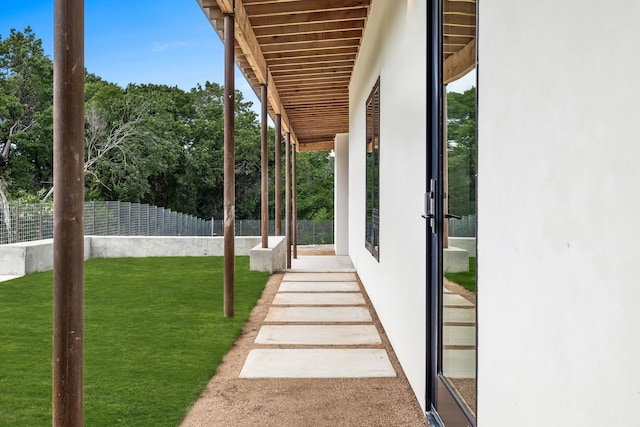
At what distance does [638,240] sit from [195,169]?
92.6ft

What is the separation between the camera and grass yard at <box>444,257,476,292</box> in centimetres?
189

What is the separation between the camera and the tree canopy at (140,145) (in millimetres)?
22281

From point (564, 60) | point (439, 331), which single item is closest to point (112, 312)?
point (439, 331)

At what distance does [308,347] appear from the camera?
3953mm

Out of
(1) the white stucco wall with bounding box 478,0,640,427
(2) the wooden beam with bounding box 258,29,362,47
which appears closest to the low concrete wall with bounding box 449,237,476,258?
(1) the white stucco wall with bounding box 478,0,640,427

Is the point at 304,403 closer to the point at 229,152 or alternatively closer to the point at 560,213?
the point at 560,213

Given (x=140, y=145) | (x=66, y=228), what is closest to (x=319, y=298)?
(x=66, y=228)

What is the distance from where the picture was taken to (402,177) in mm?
3463

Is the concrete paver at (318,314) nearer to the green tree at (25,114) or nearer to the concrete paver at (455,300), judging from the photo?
the concrete paver at (455,300)

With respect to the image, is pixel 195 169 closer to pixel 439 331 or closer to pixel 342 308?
pixel 342 308

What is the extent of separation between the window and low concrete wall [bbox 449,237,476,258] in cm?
294

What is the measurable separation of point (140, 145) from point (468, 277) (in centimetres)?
2482

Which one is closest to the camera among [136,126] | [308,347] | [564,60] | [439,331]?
[564,60]

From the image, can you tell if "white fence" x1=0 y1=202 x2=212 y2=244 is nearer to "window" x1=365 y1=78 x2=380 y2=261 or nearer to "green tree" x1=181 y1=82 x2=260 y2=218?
"window" x1=365 y1=78 x2=380 y2=261
